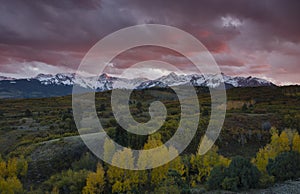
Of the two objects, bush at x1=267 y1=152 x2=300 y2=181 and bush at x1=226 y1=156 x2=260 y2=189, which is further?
bush at x1=267 y1=152 x2=300 y2=181

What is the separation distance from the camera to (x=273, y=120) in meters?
60.9

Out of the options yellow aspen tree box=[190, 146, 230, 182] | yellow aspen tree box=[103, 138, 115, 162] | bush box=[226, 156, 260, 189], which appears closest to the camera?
bush box=[226, 156, 260, 189]

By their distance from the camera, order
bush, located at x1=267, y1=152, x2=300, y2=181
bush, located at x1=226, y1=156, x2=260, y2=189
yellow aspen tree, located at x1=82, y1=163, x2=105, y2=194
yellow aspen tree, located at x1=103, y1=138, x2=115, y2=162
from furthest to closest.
Result: yellow aspen tree, located at x1=103, y1=138, x2=115, y2=162, bush, located at x1=267, y1=152, x2=300, y2=181, yellow aspen tree, located at x1=82, y1=163, x2=105, y2=194, bush, located at x1=226, y1=156, x2=260, y2=189

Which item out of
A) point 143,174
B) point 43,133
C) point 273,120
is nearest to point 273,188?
point 143,174

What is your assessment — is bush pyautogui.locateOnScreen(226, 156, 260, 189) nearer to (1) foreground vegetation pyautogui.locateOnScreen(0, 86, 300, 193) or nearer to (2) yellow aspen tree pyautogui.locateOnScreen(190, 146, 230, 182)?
(1) foreground vegetation pyautogui.locateOnScreen(0, 86, 300, 193)

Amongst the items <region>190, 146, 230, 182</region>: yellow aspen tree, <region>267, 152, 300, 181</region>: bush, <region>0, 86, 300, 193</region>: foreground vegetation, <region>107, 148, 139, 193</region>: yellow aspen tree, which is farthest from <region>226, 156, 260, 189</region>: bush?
<region>107, 148, 139, 193</region>: yellow aspen tree

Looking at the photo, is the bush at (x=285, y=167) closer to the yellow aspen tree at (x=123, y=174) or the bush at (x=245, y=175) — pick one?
the bush at (x=245, y=175)

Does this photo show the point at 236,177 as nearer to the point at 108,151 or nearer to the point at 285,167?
the point at 285,167

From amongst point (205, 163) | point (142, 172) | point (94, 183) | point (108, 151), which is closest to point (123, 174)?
point (142, 172)

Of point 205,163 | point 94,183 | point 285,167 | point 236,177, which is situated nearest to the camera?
point 236,177

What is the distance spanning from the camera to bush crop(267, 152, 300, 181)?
2830cm

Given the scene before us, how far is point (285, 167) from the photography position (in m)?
29.2

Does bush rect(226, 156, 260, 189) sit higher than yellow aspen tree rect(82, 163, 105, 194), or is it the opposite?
bush rect(226, 156, 260, 189)

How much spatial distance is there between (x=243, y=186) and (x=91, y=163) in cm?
1690
